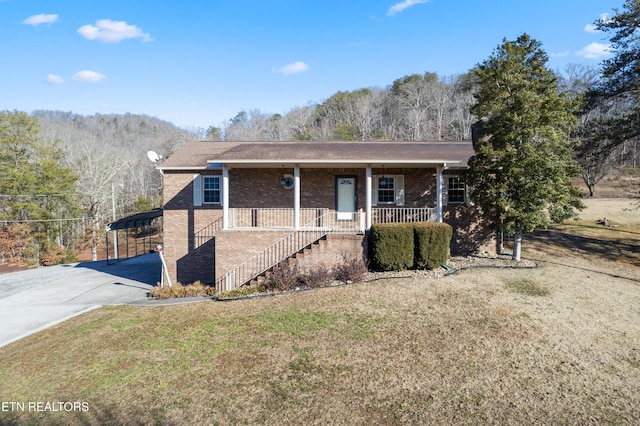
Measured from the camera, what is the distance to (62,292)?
13.9 meters

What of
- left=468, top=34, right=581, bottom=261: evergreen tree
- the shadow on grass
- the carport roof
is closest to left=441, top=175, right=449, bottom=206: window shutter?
left=468, top=34, right=581, bottom=261: evergreen tree

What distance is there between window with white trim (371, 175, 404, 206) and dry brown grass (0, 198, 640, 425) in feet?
15.6

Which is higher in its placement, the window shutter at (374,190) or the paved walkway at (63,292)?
the window shutter at (374,190)

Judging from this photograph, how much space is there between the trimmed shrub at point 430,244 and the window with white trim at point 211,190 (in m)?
8.49

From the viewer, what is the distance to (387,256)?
1211 centimetres

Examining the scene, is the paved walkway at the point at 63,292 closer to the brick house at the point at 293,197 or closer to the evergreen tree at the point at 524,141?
the brick house at the point at 293,197

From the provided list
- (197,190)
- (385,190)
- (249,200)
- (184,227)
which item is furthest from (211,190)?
(385,190)

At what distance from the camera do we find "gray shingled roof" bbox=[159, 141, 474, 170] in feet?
42.1

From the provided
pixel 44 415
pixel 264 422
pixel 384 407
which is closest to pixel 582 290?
pixel 384 407

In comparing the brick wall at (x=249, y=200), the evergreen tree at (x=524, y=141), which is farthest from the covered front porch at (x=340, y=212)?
the evergreen tree at (x=524, y=141)

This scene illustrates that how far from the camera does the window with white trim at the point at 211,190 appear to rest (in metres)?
14.7

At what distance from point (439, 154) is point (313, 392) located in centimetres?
1231

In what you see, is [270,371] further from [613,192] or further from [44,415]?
[613,192]

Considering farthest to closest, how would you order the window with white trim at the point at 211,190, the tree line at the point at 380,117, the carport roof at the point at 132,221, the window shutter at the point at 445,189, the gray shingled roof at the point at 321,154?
the tree line at the point at 380,117
the carport roof at the point at 132,221
the window shutter at the point at 445,189
the window with white trim at the point at 211,190
the gray shingled roof at the point at 321,154
